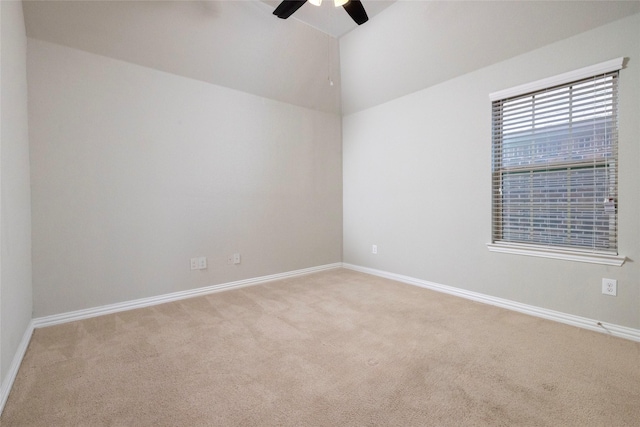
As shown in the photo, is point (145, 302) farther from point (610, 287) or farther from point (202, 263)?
point (610, 287)

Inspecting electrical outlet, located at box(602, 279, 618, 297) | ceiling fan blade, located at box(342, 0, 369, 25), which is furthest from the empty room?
ceiling fan blade, located at box(342, 0, 369, 25)

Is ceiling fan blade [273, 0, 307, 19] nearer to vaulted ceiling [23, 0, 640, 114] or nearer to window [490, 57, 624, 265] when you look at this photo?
vaulted ceiling [23, 0, 640, 114]

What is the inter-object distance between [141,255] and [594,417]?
345 cm

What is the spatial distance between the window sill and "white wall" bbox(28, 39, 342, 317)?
93.3 inches

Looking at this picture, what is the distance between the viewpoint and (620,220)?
2107mm

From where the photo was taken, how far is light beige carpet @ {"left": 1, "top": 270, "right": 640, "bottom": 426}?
1333mm

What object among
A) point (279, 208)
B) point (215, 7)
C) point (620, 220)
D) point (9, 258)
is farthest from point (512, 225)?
point (9, 258)

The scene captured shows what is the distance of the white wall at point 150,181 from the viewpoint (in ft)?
7.81

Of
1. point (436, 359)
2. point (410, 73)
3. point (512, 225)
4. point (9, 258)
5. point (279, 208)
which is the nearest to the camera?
point (9, 258)

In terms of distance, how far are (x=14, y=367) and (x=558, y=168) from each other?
4.18 meters

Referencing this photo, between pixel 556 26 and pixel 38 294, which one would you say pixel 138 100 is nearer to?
pixel 38 294

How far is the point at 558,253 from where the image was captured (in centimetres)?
238

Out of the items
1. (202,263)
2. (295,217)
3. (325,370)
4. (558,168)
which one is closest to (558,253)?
(558,168)

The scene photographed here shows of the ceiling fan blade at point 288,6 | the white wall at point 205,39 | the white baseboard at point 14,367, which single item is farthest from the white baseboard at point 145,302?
the ceiling fan blade at point 288,6
